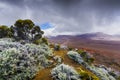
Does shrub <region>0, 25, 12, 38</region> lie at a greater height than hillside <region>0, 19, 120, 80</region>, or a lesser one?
greater

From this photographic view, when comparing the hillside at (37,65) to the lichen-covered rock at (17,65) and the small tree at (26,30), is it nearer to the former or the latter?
the lichen-covered rock at (17,65)

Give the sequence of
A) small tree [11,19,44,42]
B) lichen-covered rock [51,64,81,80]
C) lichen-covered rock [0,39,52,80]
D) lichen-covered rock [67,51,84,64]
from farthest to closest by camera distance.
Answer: small tree [11,19,44,42]
lichen-covered rock [67,51,84,64]
lichen-covered rock [51,64,81,80]
lichen-covered rock [0,39,52,80]

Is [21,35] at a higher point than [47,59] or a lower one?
higher

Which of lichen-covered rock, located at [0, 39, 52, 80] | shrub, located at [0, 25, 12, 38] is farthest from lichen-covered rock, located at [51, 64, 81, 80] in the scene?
shrub, located at [0, 25, 12, 38]

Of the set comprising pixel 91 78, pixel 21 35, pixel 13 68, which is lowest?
pixel 91 78

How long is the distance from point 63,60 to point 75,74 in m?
7.16

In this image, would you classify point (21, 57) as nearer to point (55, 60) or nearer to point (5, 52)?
point (5, 52)

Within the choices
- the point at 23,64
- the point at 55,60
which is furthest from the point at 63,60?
the point at 23,64

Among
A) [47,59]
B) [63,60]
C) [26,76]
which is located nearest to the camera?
[26,76]

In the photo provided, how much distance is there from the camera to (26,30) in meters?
36.2

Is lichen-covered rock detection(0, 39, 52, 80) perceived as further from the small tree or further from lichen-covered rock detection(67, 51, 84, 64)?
the small tree

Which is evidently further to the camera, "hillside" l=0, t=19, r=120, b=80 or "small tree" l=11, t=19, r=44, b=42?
"small tree" l=11, t=19, r=44, b=42

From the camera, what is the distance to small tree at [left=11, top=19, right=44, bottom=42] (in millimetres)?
35500

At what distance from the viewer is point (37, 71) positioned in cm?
2317
